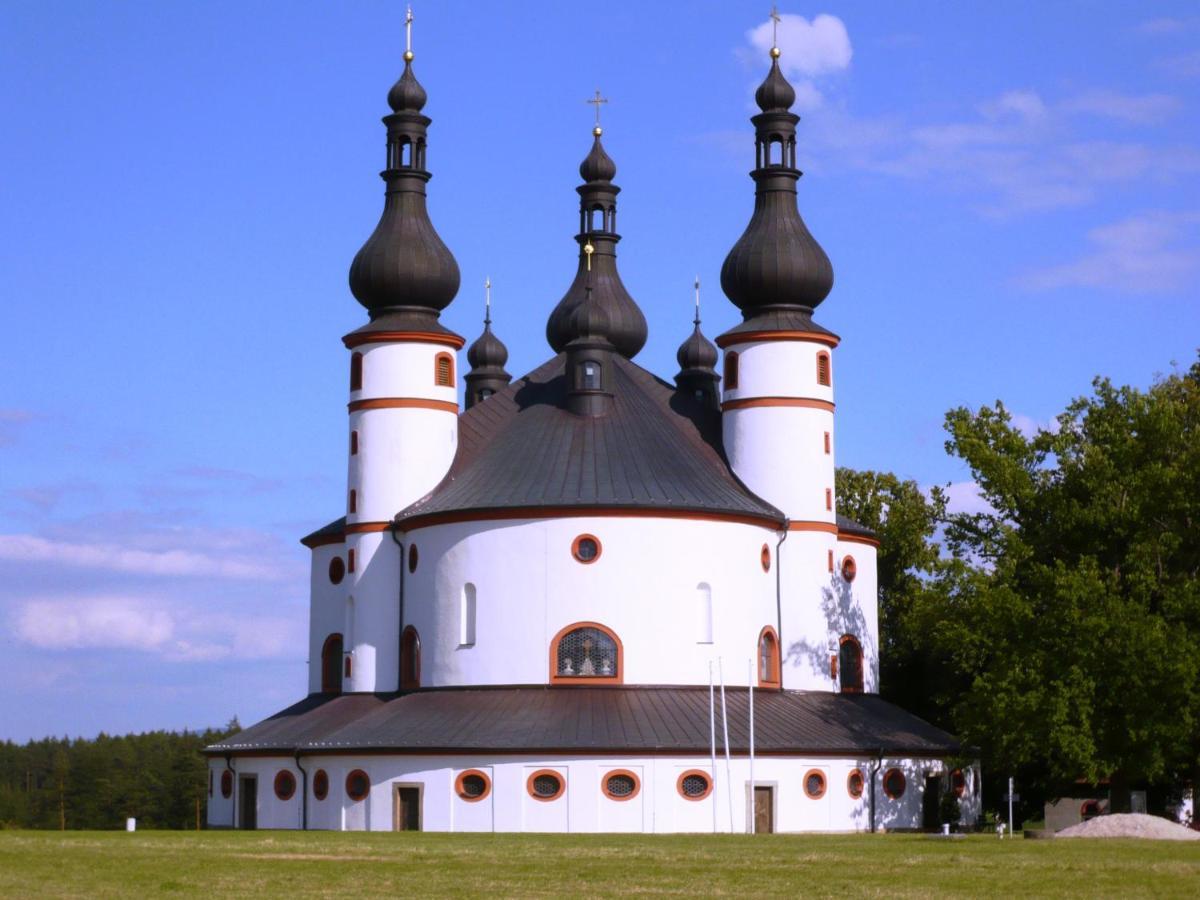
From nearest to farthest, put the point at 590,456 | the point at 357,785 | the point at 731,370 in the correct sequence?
the point at 357,785
the point at 590,456
the point at 731,370

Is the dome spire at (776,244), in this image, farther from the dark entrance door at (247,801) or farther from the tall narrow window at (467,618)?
the dark entrance door at (247,801)

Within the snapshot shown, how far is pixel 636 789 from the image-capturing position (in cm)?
5116

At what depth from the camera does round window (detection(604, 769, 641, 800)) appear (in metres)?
51.1

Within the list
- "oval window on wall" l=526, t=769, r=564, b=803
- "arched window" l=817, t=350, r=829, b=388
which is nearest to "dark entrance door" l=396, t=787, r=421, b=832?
"oval window on wall" l=526, t=769, r=564, b=803

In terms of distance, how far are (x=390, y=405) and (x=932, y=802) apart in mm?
19217

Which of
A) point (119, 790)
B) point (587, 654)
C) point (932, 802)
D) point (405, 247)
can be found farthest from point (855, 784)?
point (119, 790)

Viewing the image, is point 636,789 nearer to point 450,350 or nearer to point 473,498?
point 473,498

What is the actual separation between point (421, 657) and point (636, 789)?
8.89 m

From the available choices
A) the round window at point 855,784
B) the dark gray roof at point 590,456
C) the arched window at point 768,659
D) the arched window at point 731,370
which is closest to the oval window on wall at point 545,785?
the dark gray roof at point 590,456

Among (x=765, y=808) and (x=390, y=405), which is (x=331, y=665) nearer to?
(x=390, y=405)

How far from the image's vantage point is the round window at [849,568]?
61.3m

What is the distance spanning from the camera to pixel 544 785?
51188mm

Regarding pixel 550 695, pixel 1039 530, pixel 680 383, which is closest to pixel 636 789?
pixel 550 695

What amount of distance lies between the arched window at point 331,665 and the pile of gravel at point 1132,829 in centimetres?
2594
